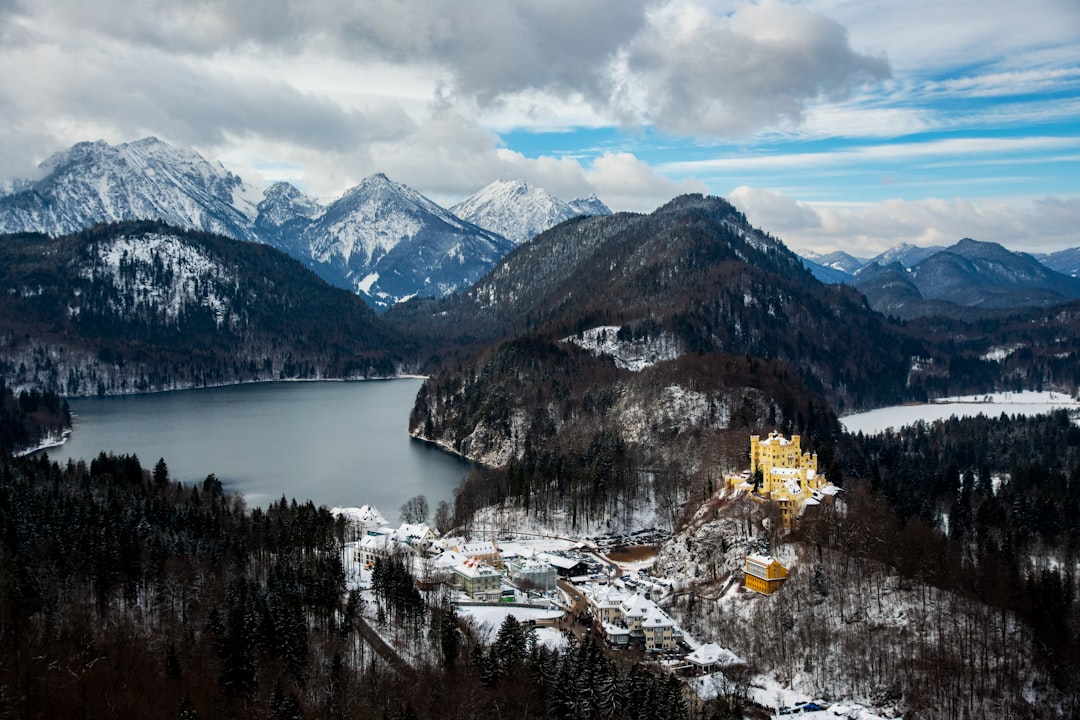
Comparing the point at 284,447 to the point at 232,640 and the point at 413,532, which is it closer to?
the point at 413,532

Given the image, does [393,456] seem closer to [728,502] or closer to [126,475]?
[126,475]

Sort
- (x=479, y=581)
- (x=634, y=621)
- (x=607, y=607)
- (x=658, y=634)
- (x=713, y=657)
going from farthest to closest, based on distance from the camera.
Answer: (x=479, y=581) < (x=607, y=607) < (x=634, y=621) < (x=658, y=634) < (x=713, y=657)

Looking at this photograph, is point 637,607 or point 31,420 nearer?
point 637,607

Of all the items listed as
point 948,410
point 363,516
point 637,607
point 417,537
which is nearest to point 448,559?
point 417,537

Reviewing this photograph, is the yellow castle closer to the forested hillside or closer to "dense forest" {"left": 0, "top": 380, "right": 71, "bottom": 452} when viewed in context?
the forested hillside

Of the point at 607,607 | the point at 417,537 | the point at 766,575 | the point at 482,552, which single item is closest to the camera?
the point at 607,607

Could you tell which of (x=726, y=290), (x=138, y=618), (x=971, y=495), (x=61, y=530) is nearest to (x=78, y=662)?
(x=138, y=618)

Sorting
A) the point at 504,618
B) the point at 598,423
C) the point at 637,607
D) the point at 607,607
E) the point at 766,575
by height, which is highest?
the point at 598,423
